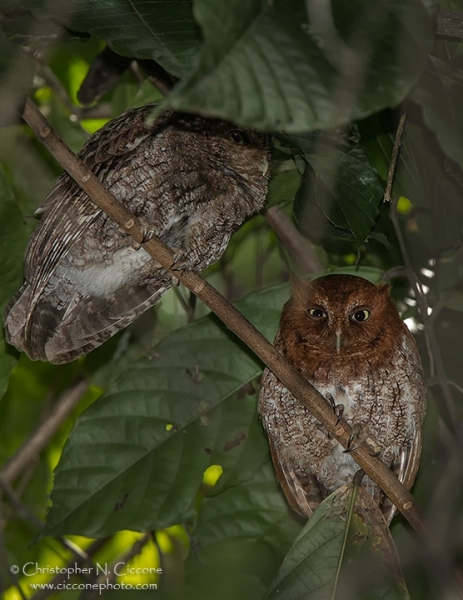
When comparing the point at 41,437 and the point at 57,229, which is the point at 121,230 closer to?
the point at 57,229

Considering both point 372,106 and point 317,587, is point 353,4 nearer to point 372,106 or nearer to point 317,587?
point 372,106

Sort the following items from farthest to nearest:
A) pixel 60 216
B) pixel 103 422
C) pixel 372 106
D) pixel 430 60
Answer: pixel 103 422
pixel 60 216
pixel 430 60
pixel 372 106

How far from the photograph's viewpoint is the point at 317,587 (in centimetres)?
175

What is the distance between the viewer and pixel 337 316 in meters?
2.24

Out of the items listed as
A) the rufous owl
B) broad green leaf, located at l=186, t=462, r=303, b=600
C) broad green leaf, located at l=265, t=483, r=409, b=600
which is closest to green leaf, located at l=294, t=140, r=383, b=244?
the rufous owl

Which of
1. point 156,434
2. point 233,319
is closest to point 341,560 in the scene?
point 156,434

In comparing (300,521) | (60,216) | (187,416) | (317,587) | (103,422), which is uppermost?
(60,216)

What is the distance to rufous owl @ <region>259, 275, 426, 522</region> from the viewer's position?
2.17 meters

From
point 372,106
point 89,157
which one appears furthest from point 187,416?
point 372,106

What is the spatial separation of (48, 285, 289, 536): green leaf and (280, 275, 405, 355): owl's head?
2.7 inches

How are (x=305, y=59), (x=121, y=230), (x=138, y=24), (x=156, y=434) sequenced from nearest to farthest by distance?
(x=305, y=59)
(x=138, y=24)
(x=121, y=230)
(x=156, y=434)

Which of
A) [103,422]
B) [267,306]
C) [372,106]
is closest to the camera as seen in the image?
[372,106]

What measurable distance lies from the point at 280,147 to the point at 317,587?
118 centimetres

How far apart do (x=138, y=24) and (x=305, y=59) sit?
A: 745mm
